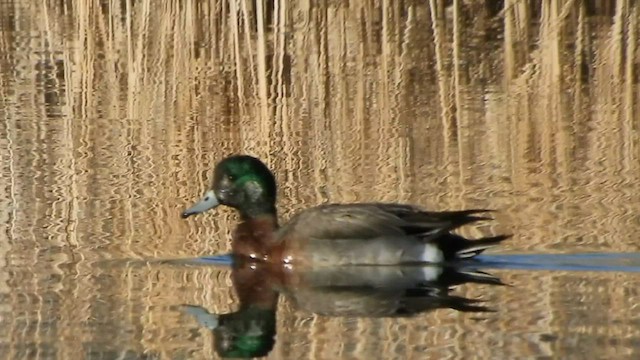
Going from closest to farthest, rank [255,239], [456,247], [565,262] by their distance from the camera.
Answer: [565,262], [456,247], [255,239]

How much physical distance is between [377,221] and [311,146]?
2.63m

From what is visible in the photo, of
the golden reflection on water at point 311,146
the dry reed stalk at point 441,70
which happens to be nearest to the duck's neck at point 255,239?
the golden reflection on water at point 311,146

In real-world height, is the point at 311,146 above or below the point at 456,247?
above

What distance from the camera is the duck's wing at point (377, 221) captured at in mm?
8000

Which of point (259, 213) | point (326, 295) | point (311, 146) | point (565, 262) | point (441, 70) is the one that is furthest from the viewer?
point (441, 70)

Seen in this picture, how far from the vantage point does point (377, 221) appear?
26.6 ft

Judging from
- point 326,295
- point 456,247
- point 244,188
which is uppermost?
point 244,188

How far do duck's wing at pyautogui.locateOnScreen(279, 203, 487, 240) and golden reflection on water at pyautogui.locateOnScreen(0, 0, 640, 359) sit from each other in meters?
0.40

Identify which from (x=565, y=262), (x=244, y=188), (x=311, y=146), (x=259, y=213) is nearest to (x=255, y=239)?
(x=259, y=213)

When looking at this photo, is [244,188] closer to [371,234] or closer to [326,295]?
[371,234]

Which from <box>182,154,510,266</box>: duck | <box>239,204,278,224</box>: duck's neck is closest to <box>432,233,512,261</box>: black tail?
<box>182,154,510,266</box>: duck

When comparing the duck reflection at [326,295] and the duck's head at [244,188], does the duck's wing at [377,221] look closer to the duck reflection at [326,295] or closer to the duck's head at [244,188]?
the duck reflection at [326,295]

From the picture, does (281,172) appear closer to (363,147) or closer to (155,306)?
(363,147)

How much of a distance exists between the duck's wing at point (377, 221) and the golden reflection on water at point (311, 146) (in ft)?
1.30
